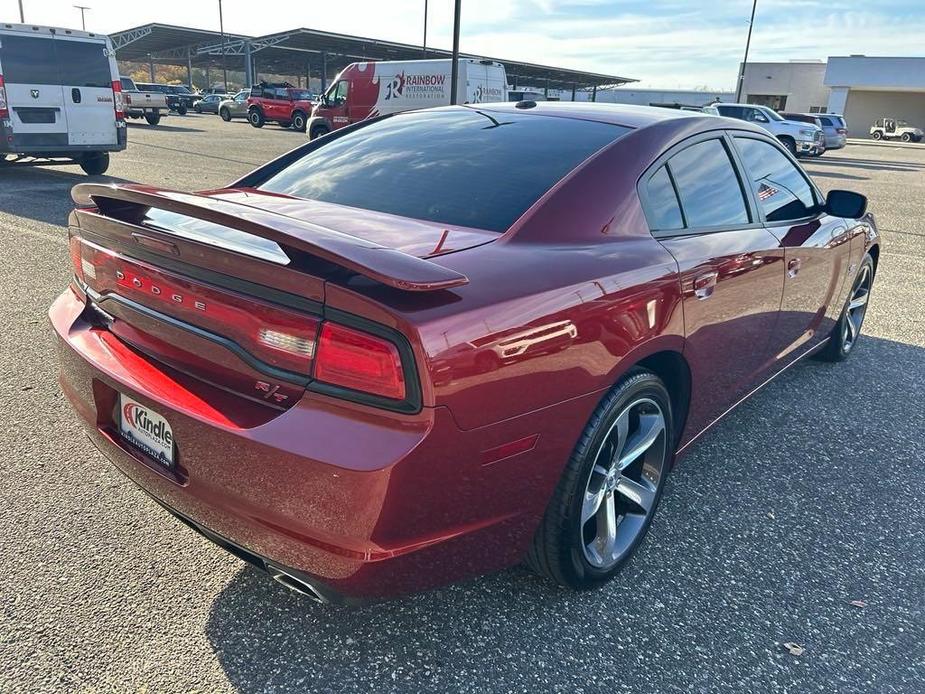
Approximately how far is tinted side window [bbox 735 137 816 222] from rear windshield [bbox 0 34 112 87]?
10.5 metres

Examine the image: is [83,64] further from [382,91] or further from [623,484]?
[623,484]

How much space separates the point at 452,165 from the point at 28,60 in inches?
403

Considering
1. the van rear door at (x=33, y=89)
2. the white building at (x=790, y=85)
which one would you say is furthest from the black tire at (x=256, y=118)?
the white building at (x=790, y=85)

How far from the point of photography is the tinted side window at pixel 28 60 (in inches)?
387

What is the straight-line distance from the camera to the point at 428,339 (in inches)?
62.3

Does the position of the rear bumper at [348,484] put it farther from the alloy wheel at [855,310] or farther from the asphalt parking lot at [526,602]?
the alloy wheel at [855,310]

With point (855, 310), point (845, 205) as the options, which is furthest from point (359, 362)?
point (855, 310)

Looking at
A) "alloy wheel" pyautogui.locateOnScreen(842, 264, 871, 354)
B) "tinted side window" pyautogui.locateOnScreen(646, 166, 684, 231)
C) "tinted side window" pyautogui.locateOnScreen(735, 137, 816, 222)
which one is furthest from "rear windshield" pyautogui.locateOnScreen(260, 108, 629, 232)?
"alloy wheel" pyautogui.locateOnScreen(842, 264, 871, 354)

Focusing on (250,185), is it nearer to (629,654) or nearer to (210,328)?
(210,328)

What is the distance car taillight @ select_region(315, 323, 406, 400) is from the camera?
160cm

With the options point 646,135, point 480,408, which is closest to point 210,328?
point 480,408

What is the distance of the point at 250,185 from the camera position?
2.94 metres

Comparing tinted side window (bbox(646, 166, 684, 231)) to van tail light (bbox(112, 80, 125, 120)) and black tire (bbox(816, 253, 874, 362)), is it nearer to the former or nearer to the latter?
Result: black tire (bbox(816, 253, 874, 362))

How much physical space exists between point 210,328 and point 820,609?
2092 millimetres
